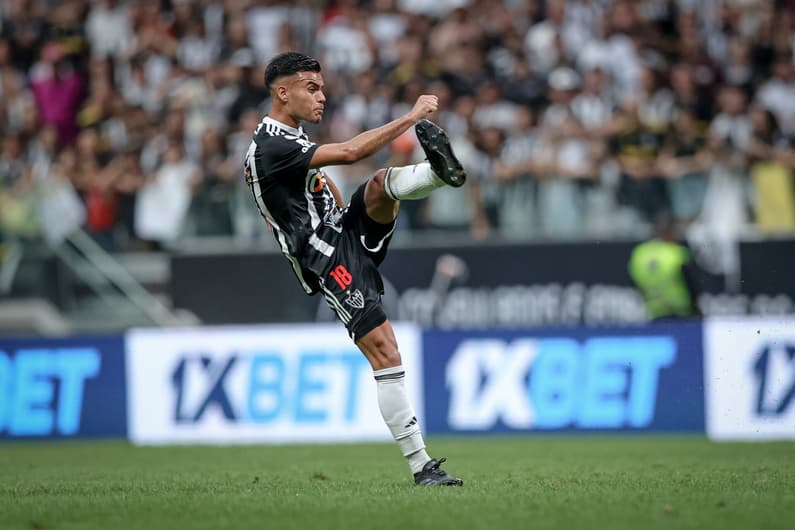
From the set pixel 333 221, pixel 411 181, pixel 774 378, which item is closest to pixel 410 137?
pixel 774 378

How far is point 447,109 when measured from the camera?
16.6 m

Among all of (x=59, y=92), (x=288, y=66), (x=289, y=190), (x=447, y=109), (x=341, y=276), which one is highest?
(x=59, y=92)

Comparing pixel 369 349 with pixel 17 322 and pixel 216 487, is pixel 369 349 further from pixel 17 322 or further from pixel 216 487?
pixel 17 322

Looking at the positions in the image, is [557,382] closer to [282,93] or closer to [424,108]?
[282,93]

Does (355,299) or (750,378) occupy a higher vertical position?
(355,299)

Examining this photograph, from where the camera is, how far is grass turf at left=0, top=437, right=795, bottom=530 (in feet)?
21.5

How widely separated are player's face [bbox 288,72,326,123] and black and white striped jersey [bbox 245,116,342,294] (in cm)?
12

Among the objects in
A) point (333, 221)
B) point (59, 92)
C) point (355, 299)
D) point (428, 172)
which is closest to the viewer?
point (428, 172)

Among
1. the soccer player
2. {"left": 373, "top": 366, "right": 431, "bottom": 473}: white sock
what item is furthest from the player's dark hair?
{"left": 373, "top": 366, "right": 431, "bottom": 473}: white sock

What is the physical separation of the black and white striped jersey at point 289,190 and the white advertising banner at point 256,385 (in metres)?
6.26

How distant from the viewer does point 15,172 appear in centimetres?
1730

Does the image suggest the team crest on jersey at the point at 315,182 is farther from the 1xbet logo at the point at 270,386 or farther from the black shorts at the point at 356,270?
the 1xbet logo at the point at 270,386

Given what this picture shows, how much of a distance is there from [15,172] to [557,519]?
12.8 m

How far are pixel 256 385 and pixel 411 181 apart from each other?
7.24 metres
